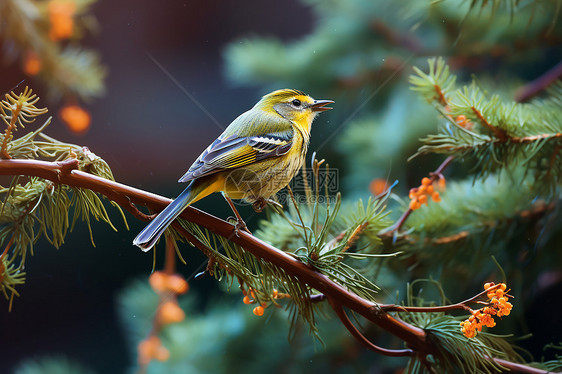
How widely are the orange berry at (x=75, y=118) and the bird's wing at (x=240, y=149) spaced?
0.52 feet

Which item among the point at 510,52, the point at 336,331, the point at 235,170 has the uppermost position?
the point at 235,170

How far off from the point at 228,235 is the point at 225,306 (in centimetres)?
26

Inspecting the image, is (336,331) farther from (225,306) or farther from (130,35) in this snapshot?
(130,35)

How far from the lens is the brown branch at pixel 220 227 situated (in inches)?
19.3

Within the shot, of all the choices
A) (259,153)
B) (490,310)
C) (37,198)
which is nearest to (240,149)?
(259,153)

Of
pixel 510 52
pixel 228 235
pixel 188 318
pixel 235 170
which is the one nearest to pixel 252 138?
pixel 235 170

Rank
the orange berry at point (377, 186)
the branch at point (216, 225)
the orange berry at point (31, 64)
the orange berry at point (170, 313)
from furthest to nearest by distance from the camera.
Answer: the orange berry at point (377, 186) → the orange berry at point (170, 313) → the orange berry at point (31, 64) → the branch at point (216, 225)

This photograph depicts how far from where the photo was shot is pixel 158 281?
2.16 feet

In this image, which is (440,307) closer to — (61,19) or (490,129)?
(490,129)

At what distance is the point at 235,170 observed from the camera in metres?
0.62

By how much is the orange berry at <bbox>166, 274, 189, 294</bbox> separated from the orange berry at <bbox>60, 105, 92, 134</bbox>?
9.0 inches

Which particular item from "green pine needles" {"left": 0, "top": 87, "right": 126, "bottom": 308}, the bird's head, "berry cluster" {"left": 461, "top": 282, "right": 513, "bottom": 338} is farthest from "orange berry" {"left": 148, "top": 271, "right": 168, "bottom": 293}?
"berry cluster" {"left": 461, "top": 282, "right": 513, "bottom": 338}

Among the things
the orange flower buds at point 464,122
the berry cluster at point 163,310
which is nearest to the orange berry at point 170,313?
the berry cluster at point 163,310

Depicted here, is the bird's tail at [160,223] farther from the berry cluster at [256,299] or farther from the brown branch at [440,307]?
the brown branch at [440,307]
